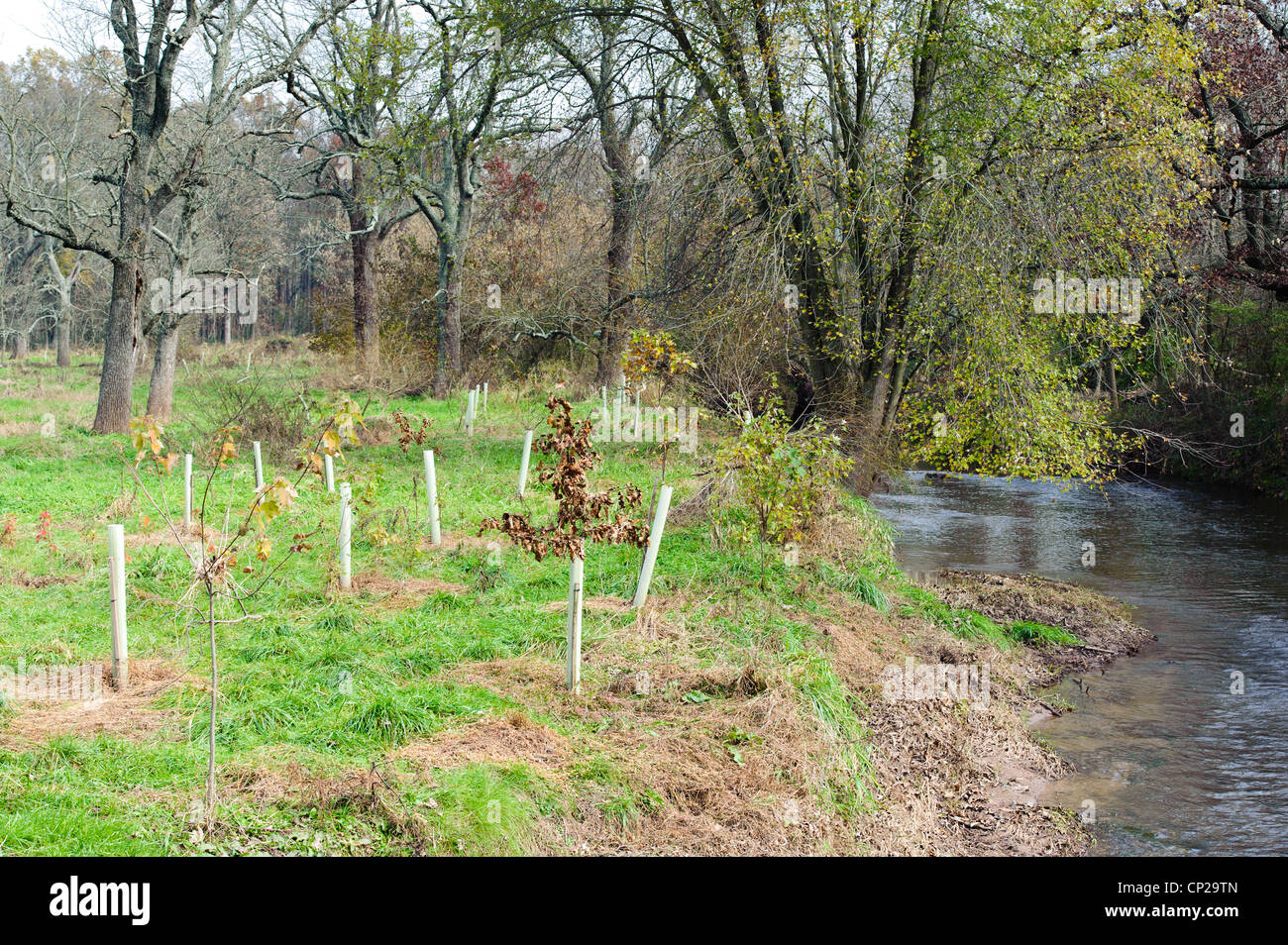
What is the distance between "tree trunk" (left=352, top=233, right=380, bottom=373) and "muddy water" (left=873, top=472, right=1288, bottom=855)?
49.7 feet

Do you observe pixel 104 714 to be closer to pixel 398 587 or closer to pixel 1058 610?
pixel 398 587

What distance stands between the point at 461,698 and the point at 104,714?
2.13 meters

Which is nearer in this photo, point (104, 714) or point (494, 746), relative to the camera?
point (494, 746)

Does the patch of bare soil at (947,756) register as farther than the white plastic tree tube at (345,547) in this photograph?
No

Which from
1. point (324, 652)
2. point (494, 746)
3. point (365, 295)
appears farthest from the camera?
point (365, 295)

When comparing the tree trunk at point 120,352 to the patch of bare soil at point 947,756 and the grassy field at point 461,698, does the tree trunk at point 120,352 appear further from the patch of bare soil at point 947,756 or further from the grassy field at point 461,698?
the patch of bare soil at point 947,756

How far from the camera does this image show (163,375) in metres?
21.5

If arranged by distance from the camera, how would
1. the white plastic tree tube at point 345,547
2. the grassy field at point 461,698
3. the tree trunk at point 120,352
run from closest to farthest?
the grassy field at point 461,698 → the white plastic tree tube at point 345,547 → the tree trunk at point 120,352

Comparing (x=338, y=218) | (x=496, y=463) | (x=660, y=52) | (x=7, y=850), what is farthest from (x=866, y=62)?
(x=338, y=218)

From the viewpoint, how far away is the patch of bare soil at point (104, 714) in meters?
5.73

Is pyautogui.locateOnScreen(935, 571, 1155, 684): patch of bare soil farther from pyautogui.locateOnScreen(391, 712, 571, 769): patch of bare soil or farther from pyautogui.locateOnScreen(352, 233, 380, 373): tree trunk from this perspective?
pyautogui.locateOnScreen(352, 233, 380, 373): tree trunk

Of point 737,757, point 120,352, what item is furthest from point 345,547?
point 120,352

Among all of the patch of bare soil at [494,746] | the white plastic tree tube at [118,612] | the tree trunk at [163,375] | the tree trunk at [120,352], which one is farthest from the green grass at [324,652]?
the tree trunk at [163,375]

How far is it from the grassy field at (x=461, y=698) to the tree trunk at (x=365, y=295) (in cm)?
1562
